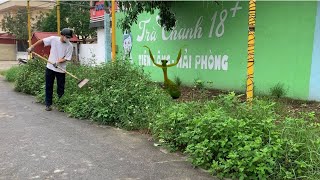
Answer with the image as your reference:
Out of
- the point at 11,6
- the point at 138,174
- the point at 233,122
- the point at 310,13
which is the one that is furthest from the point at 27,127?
the point at 11,6

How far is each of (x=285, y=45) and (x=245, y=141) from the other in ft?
13.1

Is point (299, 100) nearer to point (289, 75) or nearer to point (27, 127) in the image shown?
point (289, 75)

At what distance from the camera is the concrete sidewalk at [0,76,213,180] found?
12.7ft

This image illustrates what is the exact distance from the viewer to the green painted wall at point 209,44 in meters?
8.21

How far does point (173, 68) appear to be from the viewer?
1030cm

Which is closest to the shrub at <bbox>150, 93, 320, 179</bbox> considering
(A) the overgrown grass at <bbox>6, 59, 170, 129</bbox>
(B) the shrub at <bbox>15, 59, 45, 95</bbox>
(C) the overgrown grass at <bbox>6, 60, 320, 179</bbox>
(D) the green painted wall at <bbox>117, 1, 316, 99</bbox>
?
(C) the overgrown grass at <bbox>6, 60, 320, 179</bbox>

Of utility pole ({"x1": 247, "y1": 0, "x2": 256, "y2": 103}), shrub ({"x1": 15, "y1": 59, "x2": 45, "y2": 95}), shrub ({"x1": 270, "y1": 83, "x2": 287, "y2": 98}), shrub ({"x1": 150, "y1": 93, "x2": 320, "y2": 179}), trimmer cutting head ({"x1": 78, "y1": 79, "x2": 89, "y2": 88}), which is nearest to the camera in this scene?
shrub ({"x1": 150, "y1": 93, "x2": 320, "y2": 179})

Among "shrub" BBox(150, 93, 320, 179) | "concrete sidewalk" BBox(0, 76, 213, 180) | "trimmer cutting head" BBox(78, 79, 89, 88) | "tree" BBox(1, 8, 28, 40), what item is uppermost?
"tree" BBox(1, 8, 28, 40)

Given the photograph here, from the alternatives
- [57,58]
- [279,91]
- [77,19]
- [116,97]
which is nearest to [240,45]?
[279,91]

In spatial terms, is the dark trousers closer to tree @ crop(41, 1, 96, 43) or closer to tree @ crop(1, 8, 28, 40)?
tree @ crop(41, 1, 96, 43)

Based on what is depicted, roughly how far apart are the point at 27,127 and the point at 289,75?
188 inches

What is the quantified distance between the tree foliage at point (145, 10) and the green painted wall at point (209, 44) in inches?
14.6

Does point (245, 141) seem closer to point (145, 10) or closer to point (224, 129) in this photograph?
point (224, 129)

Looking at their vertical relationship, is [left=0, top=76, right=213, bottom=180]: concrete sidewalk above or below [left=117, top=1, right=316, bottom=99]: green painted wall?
below
